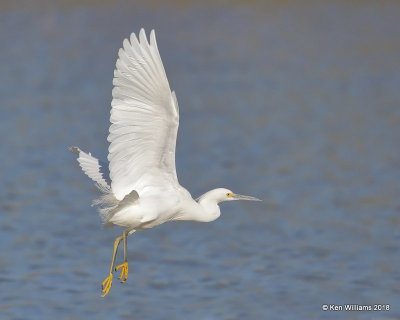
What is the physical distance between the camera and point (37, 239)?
13875 mm

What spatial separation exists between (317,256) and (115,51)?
36.9 feet

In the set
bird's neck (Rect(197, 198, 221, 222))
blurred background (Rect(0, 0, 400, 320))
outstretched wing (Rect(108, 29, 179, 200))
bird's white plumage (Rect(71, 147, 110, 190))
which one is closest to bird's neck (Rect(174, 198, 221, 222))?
bird's neck (Rect(197, 198, 221, 222))

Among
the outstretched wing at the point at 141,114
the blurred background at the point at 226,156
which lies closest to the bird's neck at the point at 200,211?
the outstretched wing at the point at 141,114

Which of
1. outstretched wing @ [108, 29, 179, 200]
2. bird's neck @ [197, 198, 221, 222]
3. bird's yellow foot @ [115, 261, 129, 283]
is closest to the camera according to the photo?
outstretched wing @ [108, 29, 179, 200]

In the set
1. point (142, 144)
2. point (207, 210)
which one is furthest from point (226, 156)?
point (142, 144)

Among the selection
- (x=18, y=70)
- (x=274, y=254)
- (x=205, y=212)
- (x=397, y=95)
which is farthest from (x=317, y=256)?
(x=18, y=70)

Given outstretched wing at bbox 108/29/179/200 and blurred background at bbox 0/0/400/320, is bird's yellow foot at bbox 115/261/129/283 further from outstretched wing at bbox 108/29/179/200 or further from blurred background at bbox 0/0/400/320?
blurred background at bbox 0/0/400/320

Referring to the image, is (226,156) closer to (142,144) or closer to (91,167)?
(91,167)

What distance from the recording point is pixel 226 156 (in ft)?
55.6

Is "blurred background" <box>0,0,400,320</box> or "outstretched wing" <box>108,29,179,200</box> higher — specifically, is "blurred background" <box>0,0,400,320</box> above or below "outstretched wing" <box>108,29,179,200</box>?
above

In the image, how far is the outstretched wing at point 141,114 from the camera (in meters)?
7.77

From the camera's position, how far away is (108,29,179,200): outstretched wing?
7770 mm

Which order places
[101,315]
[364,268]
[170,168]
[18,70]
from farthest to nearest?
[18,70], [364,268], [101,315], [170,168]

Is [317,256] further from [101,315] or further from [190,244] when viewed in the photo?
[101,315]
